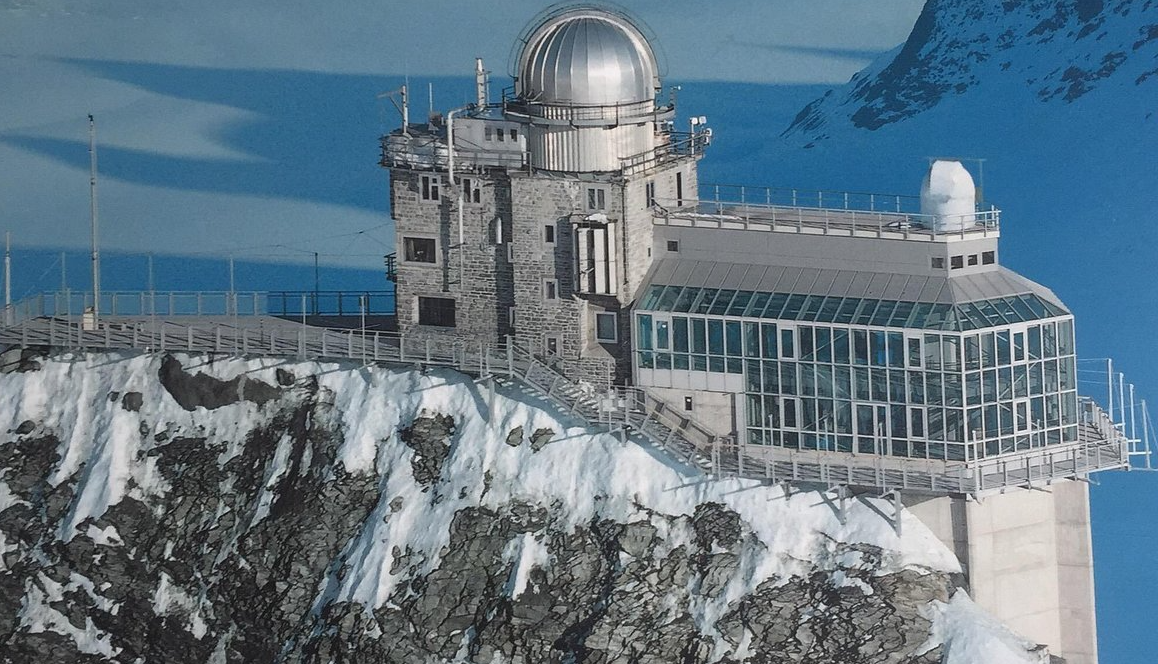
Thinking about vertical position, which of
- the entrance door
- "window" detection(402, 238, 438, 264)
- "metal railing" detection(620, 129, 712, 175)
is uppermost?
"metal railing" detection(620, 129, 712, 175)

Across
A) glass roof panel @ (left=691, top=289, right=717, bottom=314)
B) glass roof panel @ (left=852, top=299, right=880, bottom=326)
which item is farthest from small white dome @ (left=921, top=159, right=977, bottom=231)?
glass roof panel @ (left=691, top=289, right=717, bottom=314)

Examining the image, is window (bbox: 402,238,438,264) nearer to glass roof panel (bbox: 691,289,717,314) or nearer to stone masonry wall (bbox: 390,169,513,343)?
stone masonry wall (bbox: 390,169,513,343)

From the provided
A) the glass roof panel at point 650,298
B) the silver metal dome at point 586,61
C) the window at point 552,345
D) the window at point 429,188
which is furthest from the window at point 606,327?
the window at point 429,188

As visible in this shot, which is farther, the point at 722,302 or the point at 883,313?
the point at 722,302

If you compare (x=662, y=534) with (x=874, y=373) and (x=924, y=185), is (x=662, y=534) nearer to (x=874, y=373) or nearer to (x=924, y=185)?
(x=874, y=373)

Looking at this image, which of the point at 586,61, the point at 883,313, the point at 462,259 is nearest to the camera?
the point at 883,313

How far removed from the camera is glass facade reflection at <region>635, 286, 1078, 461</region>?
94188 mm

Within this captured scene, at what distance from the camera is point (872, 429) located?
9619 cm

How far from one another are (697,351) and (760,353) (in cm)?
265

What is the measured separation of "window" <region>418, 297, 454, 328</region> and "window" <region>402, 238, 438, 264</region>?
5.13ft

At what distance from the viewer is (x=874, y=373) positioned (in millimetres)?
95500

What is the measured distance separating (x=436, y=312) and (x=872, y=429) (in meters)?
19.1

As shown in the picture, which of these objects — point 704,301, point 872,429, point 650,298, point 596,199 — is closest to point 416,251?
point 596,199

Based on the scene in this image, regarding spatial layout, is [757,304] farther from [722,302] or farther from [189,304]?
[189,304]
